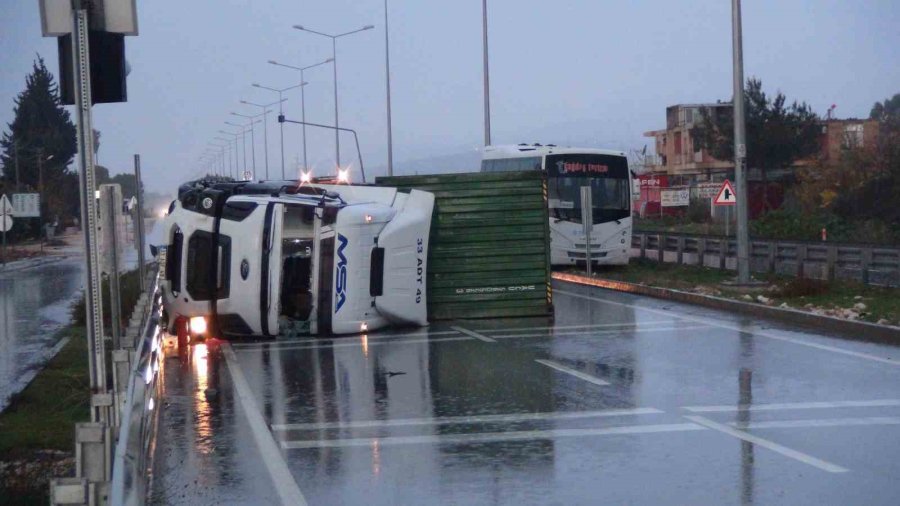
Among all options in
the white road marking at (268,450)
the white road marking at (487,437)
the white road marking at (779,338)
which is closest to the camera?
the white road marking at (268,450)

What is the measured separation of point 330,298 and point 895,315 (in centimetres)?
870

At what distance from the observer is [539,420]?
1044 centimetres

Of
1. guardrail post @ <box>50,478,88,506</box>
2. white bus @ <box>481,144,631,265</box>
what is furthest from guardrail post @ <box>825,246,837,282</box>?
guardrail post @ <box>50,478,88,506</box>

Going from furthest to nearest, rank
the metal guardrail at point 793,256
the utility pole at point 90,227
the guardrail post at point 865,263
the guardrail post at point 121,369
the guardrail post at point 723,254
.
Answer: the guardrail post at point 723,254
the metal guardrail at point 793,256
the guardrail post at point 865,263
the guardrail post at point 121,369
the utility pole at point 90,227

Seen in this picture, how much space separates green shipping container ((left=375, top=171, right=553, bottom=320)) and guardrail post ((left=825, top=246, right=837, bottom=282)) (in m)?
8.27

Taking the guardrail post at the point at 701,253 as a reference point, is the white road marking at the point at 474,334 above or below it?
below

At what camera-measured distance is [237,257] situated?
55.0 feet

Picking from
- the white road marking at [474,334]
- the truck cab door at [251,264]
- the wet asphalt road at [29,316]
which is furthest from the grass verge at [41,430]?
the white road marking at [474,334]

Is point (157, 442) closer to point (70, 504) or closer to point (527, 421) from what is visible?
point (527, 421)

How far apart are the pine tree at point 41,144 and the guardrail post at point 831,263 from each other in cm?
2767

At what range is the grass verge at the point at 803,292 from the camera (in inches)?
725

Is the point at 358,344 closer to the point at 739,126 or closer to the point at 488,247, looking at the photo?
the point at 488,247

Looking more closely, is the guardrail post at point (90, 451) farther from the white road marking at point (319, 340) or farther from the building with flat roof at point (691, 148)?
the building with flat roof at point (691, 148)

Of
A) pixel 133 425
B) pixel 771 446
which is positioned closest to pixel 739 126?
pixel 771 446
